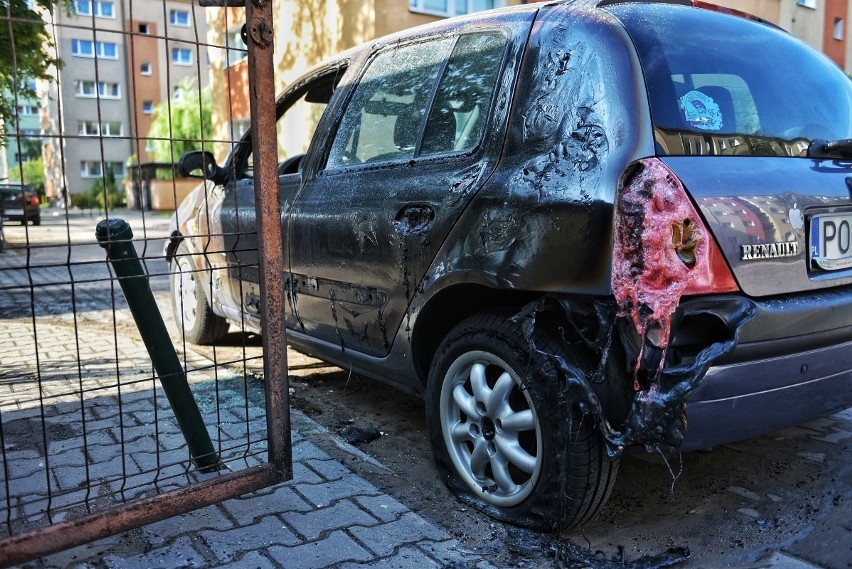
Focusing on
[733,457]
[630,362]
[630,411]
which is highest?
[630,362]

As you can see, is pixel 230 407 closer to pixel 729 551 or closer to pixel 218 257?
pixel 218 257

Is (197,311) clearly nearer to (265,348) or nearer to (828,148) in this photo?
(265,348)

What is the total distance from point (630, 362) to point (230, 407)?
8.49 feet

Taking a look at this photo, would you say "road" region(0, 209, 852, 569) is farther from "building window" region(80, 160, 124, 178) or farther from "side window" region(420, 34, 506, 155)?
"building window" region(80, 160, 124, 178)

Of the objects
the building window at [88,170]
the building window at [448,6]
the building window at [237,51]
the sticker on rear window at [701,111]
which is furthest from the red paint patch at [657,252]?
the building window at [88,170]

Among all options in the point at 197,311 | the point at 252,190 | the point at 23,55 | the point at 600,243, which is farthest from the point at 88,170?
the point at 600,243

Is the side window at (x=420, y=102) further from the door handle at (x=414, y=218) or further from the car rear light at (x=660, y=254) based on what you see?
the car rear light at (x=660, y=254)

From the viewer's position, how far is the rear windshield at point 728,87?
2.46 meters

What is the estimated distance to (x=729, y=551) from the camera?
2.56 meters

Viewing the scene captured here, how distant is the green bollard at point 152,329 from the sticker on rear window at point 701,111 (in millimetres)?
2029

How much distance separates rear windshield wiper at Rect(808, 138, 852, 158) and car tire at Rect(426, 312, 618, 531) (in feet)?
4.07

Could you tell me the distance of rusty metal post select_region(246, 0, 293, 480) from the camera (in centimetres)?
256

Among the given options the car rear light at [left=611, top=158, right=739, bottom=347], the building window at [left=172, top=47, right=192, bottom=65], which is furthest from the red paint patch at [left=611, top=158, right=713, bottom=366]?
the building window at [left=172, top=47, right=192, bottom=65]

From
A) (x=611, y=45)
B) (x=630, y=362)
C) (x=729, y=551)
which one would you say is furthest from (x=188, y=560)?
(x=611, y=45)
